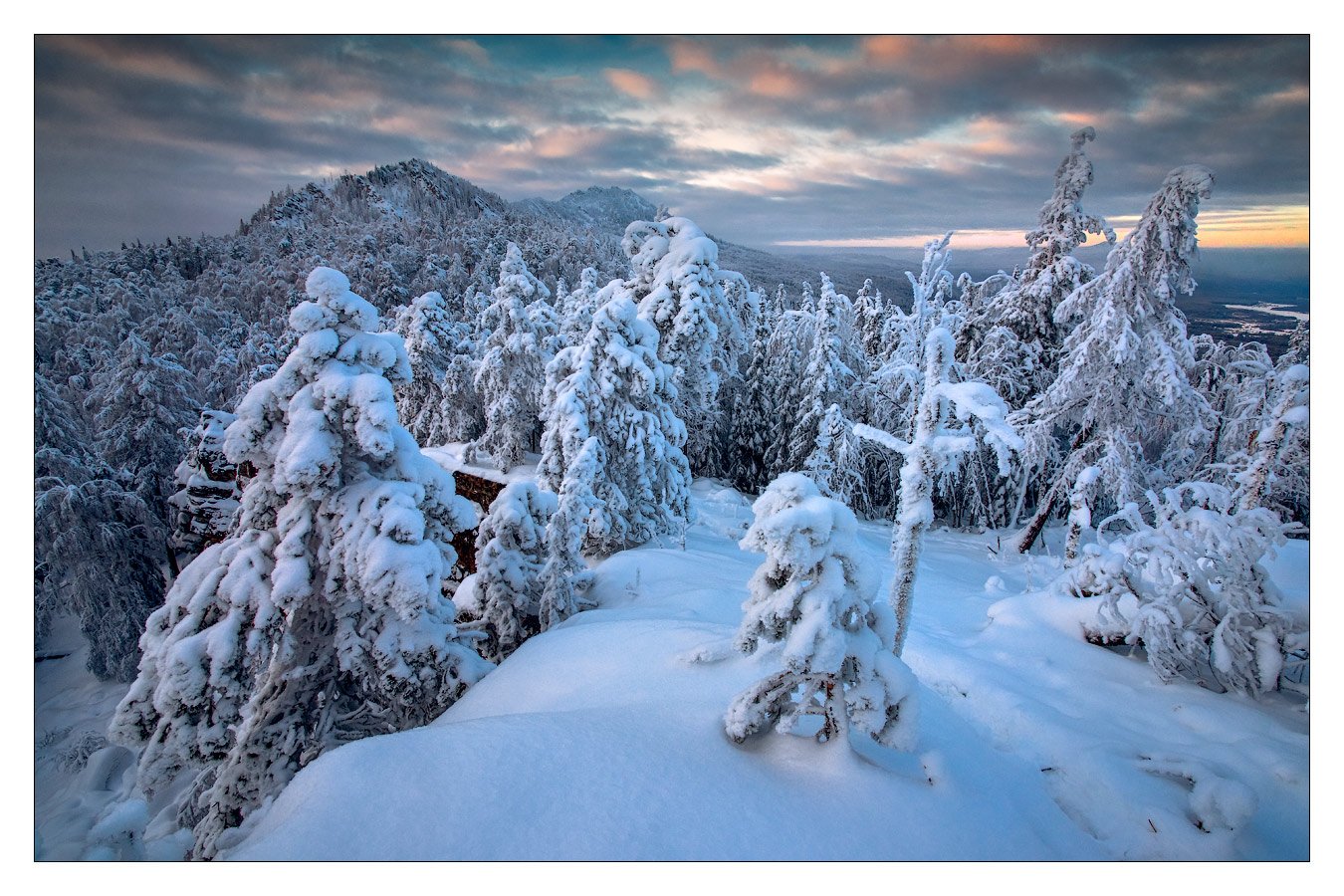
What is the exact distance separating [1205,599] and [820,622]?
7089 mm

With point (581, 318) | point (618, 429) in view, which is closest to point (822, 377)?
point (581, 318)

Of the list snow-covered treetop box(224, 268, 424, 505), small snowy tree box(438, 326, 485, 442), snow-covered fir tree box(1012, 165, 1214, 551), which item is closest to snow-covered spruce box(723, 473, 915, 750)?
snow-covered treetop box(224, 268, 424, 505)

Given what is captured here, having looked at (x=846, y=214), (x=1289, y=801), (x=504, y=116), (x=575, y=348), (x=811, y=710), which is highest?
(x=504, y=116)

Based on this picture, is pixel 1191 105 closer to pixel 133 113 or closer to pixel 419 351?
pixel 133 113

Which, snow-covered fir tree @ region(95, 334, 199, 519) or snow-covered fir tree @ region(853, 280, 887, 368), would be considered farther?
snow-covered fir tree @ region(853, 280, 887, 368)

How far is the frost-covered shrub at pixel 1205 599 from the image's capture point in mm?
6879

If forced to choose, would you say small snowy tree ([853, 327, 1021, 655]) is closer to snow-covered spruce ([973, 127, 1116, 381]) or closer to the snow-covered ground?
the snow-covered ground

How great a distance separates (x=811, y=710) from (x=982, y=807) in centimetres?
156

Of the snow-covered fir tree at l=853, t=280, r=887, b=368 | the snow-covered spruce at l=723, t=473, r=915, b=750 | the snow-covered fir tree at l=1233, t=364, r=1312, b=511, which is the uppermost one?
the snow-covered fir tree at l=853, t=280, r=887, b=368

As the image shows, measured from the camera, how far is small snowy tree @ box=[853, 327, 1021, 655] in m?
5.70

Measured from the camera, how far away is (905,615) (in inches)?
269

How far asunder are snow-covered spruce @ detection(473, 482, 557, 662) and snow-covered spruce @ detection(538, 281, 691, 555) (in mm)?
3117

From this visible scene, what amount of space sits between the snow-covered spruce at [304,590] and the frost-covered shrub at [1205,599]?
387 inches
